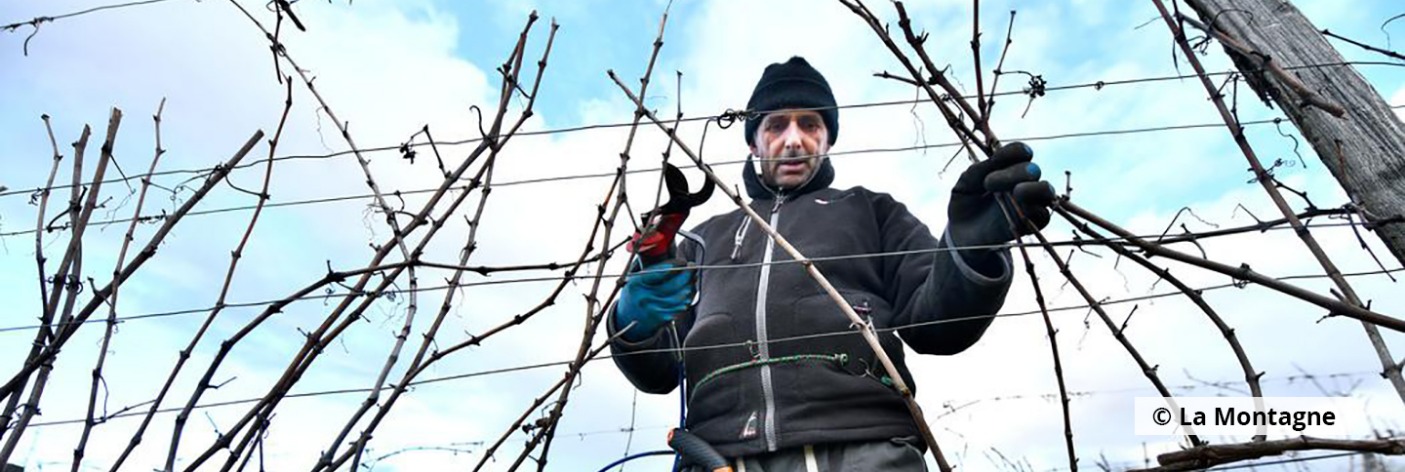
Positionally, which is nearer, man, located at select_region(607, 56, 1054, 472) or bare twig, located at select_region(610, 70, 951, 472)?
bare twig, located at select_region(610, 70, 951, 472)

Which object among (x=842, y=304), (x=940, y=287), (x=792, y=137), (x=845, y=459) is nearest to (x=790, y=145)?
(x=792, y=137)

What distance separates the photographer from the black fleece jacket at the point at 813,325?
1816mm

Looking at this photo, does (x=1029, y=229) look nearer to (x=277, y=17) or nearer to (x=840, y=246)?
(x=840, y=246)

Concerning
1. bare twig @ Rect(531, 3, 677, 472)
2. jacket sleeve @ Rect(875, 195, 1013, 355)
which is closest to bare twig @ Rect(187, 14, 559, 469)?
bare twig @ Rect(531, 3, 677, 472)

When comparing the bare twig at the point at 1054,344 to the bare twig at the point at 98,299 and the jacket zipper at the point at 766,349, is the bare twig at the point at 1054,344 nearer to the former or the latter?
the jacket zipper at the point at 766,349

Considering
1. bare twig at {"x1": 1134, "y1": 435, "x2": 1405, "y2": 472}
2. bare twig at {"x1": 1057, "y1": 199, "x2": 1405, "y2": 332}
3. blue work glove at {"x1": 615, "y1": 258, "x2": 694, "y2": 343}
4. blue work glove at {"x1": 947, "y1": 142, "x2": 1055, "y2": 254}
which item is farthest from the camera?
blue work glove at {"x1": 615, "y1": 258, "x2": 694, "y2": 343}

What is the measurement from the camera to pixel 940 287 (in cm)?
183

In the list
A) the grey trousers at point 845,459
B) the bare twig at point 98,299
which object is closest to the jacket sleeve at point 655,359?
the grey trousers at point 845,459

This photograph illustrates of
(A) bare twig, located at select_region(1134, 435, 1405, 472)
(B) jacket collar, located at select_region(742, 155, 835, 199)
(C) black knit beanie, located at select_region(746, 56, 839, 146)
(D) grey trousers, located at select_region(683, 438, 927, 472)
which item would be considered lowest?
(A) bare twig, located at select_region(1134, 435, 1405, 472)

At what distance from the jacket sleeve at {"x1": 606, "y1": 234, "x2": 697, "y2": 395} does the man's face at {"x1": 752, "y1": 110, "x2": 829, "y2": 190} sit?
1.51 feet

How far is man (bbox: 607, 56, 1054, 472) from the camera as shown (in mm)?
1769

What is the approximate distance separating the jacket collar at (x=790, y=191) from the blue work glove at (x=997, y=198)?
26.5 inches

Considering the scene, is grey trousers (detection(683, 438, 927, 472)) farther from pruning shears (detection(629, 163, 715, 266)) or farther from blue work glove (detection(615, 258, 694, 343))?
pruning shears (detection(629, 163, 715, 266))

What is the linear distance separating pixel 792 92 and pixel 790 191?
14.3 inches
